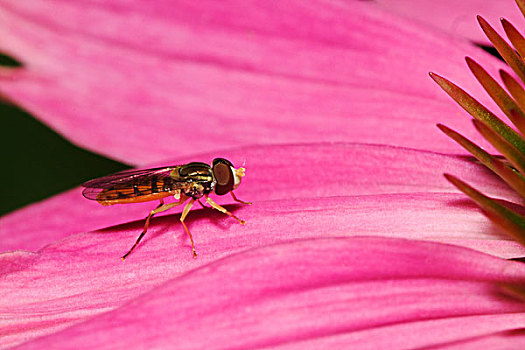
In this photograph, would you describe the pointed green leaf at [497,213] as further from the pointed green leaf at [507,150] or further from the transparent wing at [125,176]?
the transparent wing at [125,176]

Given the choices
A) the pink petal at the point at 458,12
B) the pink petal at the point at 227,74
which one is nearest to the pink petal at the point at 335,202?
the pink petal at the point at 227,74

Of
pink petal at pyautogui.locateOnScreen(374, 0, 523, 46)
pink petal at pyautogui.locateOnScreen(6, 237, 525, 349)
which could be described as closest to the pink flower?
pink petal at pyautogui.locateOnScreen(6, 237, 525, 349)

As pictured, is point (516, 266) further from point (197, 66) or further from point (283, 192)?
point (197, 66)

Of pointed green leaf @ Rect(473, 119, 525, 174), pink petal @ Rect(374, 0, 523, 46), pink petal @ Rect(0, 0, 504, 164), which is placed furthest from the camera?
pink petal @ Rect(374, 0, 523, 46)

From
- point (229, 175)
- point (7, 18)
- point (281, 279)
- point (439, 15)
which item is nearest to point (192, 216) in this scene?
point (229, 175)

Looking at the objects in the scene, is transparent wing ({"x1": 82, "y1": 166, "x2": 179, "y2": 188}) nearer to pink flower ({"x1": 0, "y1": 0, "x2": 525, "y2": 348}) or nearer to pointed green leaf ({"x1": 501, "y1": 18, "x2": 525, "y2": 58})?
pink flower ({"x1": 0, "y1": 0, "x2": 525, "y2": 348})

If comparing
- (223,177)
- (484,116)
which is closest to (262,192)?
(223,177)

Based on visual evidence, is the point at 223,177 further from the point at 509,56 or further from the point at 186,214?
the point at 509,56

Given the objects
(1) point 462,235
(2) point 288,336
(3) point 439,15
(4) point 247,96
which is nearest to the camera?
(2) point 288,336
